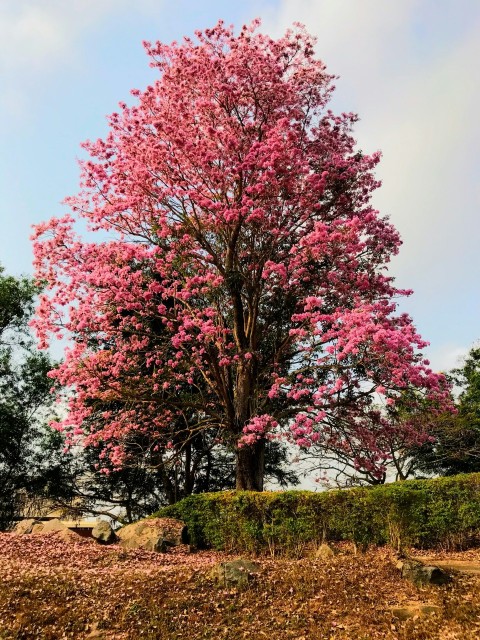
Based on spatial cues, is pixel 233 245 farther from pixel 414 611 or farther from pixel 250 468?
A: pixel 414 611

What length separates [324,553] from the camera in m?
11.0

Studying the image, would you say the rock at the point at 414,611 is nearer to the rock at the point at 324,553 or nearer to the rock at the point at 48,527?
the rock at the point at 324,553

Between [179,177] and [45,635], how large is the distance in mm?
12245

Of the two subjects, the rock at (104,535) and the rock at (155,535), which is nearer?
the rock at (155,535)

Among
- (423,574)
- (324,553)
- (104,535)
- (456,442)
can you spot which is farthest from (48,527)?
(456,442)

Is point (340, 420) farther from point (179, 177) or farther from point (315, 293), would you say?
point (179, 177)

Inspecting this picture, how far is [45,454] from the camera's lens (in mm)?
25938

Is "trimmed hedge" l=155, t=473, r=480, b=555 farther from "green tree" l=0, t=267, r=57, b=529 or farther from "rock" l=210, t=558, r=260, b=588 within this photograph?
"green tree" l=0, t=267, r=57, b=529

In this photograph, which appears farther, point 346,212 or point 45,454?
point 45,454

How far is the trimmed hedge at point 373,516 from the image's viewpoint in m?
11.7

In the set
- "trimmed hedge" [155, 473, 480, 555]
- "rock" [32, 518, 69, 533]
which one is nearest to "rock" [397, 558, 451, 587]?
"trimmed hedge" [155, 473, 480, 555]

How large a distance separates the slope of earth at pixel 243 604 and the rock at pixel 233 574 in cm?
14

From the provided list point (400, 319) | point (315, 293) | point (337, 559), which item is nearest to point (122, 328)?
point (315, 293)

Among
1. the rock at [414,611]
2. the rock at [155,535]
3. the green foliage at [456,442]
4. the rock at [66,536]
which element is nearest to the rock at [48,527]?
the rock at [66,536]
